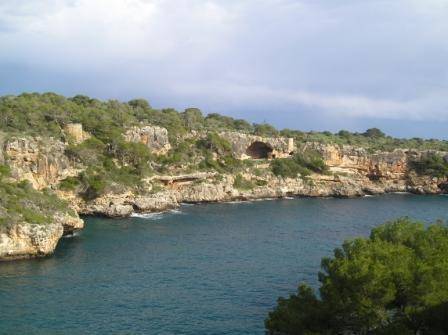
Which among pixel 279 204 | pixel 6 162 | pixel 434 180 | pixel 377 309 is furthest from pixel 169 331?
pixel 434 180

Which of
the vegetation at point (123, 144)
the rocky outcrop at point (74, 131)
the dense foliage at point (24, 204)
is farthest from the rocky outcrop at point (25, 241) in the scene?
the rocky outcrop at point (74, 131)

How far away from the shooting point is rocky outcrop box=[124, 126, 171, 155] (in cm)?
7950

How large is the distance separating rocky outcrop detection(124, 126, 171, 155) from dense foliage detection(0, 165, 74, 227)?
28.2 metres

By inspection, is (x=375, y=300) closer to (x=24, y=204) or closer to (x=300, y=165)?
(x=24, y=204)

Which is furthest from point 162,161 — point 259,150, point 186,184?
point 259,150

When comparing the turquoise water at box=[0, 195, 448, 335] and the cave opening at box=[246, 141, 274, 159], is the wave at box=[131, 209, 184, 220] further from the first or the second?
the cave opening at box=[246, 141, 274, 159]

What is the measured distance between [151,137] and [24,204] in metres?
37.6

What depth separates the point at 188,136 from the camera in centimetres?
9031

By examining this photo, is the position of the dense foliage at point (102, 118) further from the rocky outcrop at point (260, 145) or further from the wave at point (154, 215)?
the wave at point (154, 215)

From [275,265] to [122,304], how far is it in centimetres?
1423

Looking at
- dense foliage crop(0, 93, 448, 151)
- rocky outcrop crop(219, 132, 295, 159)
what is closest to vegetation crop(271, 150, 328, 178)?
rocky outcrop crop(219, 132, 295, 159)

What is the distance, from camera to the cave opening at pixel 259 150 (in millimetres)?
99569

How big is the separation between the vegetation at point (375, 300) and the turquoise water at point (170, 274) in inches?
256

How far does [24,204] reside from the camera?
45500 millimetres
